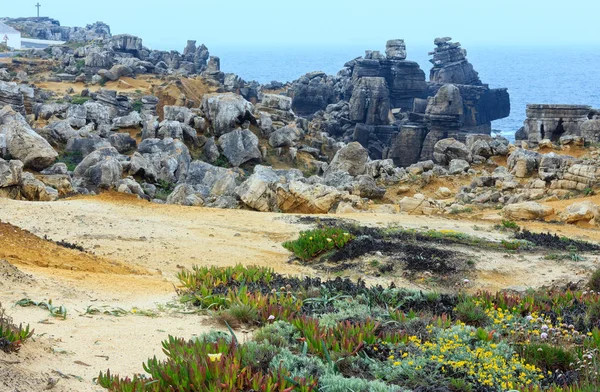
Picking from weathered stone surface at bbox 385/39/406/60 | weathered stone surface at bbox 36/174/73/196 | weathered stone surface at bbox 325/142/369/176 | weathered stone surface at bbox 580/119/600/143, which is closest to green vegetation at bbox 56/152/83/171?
weathered stone surface at bbox 36/174/73/196

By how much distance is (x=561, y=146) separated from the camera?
29.4 meters

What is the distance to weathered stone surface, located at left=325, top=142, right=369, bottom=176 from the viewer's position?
98.2 feet

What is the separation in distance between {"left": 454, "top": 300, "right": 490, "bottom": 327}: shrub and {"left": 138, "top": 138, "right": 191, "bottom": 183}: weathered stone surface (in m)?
20.4

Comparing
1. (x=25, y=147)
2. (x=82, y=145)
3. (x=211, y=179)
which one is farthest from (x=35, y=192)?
(x=82, y=145)

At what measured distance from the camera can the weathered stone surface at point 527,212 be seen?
18.1 m

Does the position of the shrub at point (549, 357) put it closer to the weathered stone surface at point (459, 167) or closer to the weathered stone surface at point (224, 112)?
the weathered stone surface at point (459, 167)

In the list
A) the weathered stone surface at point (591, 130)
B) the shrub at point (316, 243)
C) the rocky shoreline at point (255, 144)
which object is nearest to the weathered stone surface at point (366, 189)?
the rocky shoreline at point (255, 144)

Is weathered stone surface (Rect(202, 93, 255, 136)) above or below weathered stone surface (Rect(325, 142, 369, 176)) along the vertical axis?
above

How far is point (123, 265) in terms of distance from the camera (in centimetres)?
1122

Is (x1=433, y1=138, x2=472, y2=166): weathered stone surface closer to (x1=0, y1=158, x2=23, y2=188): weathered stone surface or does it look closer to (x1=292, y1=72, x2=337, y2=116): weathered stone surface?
(x1=0, y1=158, x2=23, y2=188): weathered stone surface

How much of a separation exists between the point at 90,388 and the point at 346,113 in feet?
200

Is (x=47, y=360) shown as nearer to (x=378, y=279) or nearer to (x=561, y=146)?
(x=378, y=279)

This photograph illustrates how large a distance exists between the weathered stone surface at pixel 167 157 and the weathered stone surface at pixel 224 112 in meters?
4.54

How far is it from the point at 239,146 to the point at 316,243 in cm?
2107
